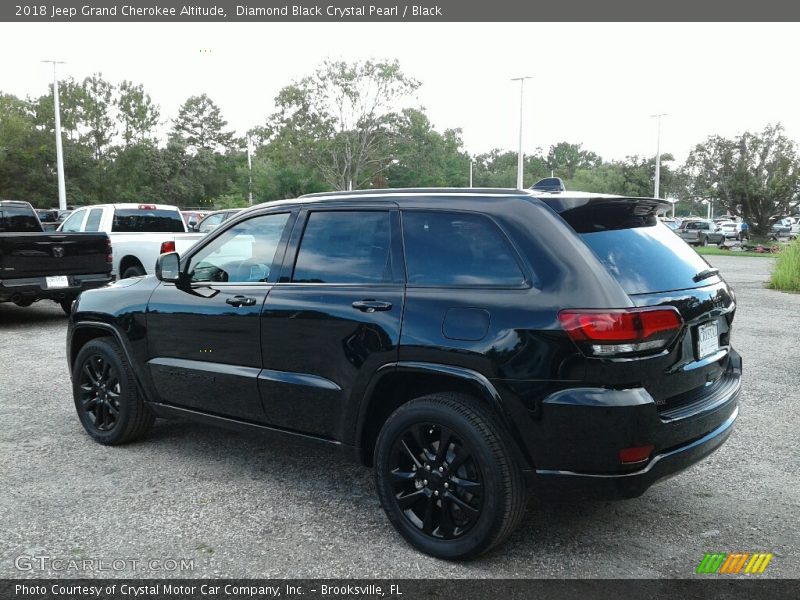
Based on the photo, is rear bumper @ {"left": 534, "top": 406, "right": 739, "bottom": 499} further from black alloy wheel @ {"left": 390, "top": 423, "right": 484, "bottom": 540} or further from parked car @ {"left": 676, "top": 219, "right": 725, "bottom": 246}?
parked car @ {"left": 676, "top": 219, "right": 725, "bottom": 246}

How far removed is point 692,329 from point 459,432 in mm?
1205

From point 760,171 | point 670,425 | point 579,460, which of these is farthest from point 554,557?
point 760,171

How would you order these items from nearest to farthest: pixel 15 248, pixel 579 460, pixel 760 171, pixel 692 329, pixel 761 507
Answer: pixel 579 460 < pixel 692 329 < pixel 761 507 < pixel 15 248 < pixel 760 171

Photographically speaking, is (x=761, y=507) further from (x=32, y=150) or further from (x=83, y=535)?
(x=32, y=150)

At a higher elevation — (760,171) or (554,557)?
(760,171)

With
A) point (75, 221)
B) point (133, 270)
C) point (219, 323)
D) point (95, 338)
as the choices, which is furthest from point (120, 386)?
point (75, 221)

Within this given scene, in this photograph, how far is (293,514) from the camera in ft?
12.6

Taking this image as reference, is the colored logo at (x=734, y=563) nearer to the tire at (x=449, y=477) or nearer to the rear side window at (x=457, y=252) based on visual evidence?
the tire at (x=449, y=477)

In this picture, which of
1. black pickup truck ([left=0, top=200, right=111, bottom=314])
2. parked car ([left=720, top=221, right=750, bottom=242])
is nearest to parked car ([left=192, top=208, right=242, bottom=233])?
black pickup truck ([left=0, top=200, right=111, bottom=314])

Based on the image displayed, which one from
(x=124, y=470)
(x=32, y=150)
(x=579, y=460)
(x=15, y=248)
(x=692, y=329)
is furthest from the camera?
(x=32, y=150)

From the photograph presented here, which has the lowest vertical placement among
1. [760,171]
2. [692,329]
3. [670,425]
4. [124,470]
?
[124,470]

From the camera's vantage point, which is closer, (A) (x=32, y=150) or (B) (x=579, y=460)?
(B) (x=579, y=460)

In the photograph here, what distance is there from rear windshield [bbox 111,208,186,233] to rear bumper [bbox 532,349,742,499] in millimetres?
11916

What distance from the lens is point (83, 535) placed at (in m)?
3.58
